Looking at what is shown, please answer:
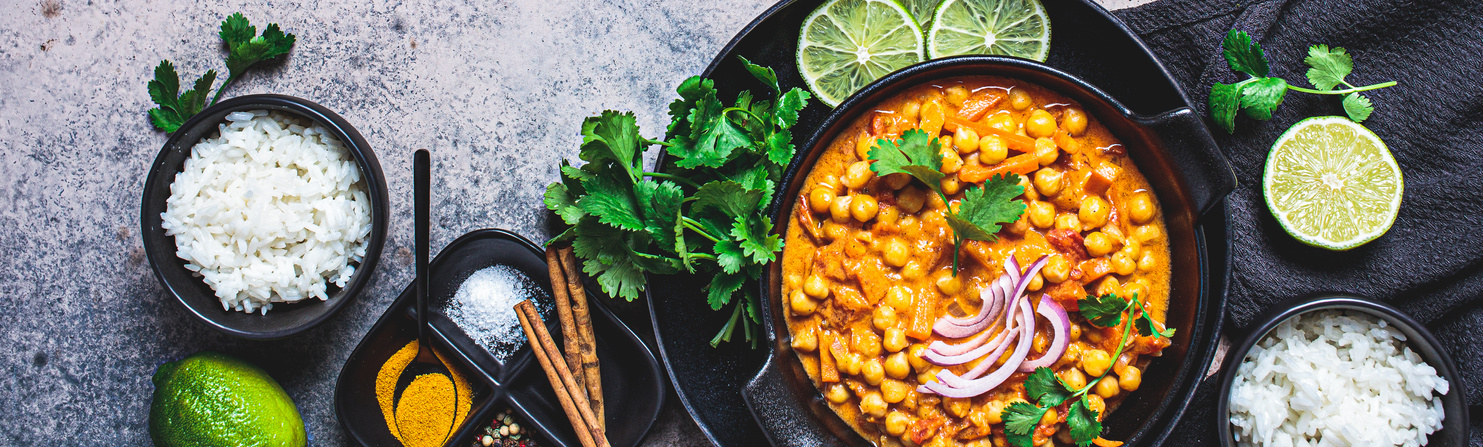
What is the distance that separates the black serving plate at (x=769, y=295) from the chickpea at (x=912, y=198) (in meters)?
0.36

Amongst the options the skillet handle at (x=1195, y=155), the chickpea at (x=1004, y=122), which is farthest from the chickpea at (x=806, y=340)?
the skillet handle at (x=1195, y=155)

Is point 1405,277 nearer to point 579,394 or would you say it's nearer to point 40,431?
point 579,394

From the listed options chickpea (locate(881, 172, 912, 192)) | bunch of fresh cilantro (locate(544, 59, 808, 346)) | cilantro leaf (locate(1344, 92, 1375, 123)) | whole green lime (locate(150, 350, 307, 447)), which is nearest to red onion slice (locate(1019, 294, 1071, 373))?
chickpea (locate(881, 172, 912, 192))

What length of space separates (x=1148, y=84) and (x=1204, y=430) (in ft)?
4.46

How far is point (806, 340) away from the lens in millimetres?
2668

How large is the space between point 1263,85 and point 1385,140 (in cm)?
63

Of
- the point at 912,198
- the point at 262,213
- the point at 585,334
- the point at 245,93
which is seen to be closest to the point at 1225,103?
the point at 912,198

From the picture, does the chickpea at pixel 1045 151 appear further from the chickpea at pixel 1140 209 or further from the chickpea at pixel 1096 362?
the chickpea at pixel 1096 362

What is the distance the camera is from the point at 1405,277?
300 centimetres

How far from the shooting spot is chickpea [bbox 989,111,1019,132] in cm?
262

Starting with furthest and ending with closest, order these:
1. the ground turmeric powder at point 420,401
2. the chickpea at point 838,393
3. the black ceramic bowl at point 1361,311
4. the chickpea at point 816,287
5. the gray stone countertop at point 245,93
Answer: the gray stone countertop at point 245,93 → the ground turmeric powder at point 420,401 → the black ceramic bowl at point 1361,311 → the chickpea at point 838,393 → the chickpea at point 816,287

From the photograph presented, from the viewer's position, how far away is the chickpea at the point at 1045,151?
2.54 meters

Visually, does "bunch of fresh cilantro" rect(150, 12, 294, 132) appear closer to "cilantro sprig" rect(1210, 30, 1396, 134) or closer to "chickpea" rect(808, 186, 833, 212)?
"chickpea" rect(808, 186, 833, 212)

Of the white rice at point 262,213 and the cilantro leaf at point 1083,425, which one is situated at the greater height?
the white rice at point 262,213
